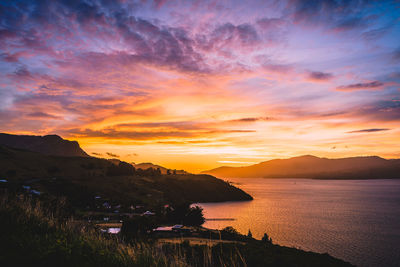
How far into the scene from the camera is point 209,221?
9700 cm

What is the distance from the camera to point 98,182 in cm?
11456

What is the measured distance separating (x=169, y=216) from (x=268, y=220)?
4352cm

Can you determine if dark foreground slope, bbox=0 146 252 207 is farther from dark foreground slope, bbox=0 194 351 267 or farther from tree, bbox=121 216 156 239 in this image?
dark foreground slope, bbox=0 194 351 267

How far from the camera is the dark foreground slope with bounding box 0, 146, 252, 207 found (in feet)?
302

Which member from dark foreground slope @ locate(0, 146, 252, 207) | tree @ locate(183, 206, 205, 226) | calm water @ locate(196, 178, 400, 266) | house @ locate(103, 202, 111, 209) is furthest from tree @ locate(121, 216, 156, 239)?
dark foreground slope @ locate(0, 146, 252, 207)

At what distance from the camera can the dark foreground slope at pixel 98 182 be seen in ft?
302

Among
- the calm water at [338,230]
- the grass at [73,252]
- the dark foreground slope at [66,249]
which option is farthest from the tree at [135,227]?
the calm water at [338,230]

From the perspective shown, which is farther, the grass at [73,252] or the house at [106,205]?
the house at [106,205]

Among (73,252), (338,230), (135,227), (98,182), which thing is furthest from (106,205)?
(73,252)

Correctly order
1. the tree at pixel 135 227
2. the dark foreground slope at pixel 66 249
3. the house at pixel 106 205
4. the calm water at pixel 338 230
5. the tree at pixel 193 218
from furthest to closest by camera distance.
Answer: the house at pixel 106 205 < the tree at pixel 193 218 < the calm water at pixel 338 230 < the tree at pixel 135 227 < the dark foreground slope at pixel 66 249

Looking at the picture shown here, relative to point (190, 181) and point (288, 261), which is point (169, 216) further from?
point (190, 181)

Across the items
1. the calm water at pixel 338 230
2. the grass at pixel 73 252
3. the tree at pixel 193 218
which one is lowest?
the calm water at pixel 338 230

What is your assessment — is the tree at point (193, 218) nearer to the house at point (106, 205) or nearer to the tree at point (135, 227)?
the house at point (106, 205)

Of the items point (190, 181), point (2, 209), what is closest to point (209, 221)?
point (190, 181)
